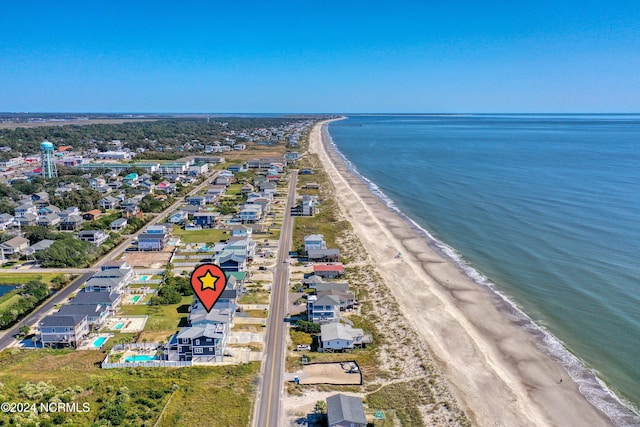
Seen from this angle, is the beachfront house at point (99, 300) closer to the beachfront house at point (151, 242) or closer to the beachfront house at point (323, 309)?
the beachfront house at point (151, 242)

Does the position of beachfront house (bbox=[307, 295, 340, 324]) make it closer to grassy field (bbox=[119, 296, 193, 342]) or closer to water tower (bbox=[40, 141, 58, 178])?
grassy field (bbox=[119, 296, 193, 342])

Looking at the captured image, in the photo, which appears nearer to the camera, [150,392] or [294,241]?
[150,392]

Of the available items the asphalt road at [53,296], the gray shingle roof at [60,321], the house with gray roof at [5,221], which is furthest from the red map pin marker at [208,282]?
the house with gray roof at [5,221]

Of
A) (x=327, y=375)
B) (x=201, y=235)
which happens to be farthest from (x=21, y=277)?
(x=327, y=375)

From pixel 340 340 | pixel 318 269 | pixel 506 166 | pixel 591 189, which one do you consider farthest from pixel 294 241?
pixel 506 166

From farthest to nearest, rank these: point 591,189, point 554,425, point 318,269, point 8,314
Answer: point 591,189 → point 318,269 → point 8,314 → point 554,425

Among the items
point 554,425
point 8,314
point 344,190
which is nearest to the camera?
point 554,425

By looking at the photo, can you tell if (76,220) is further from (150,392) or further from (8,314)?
(150,392)
